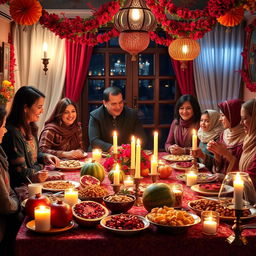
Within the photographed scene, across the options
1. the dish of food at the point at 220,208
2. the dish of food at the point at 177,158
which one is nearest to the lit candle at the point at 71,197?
the dish of food at the point at 220,208

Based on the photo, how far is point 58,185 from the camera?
3.02 metres

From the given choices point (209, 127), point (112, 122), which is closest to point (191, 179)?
point (209, 127)

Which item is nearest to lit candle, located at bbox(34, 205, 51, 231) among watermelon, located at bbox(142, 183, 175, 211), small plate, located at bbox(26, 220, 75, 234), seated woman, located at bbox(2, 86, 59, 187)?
small plate, located at bbox(26, 220, 75, 234)

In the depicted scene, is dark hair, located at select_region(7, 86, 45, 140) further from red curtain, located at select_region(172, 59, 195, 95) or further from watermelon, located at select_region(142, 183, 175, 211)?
red curtain, located at select_region(172, 59, 195, 95)

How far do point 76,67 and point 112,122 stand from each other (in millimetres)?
1724

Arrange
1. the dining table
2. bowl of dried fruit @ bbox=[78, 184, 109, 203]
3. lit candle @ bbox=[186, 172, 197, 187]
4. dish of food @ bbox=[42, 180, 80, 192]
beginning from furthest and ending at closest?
lit candle @ bbox=[186, 172, 197, 187], dish of food @ bbox=[42, 180, 80, 192], bowl of dried fruit @ bbox=[78, 184, 109, 203], the dining table

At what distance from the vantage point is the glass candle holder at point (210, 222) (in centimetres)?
213

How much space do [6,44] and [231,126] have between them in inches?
146

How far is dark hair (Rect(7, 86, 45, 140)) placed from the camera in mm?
3539

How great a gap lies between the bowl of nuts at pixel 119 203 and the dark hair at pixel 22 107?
1.37 m

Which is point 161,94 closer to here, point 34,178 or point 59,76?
point 59,76

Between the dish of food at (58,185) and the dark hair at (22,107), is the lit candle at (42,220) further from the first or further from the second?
the dark hair at (22,107)

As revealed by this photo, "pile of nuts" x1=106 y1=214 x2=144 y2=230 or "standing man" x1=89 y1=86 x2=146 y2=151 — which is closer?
"pile of nuts" x1=106 y1=214 x2=144 y2=230

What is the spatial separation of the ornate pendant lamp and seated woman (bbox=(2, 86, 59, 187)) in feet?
3.10
